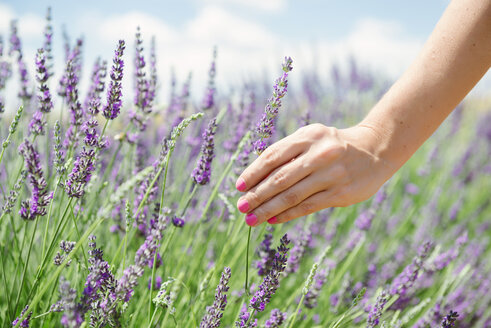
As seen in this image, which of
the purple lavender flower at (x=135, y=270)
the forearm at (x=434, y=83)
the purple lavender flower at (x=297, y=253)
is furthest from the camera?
the purple lavender flower at (x=297, y=253)

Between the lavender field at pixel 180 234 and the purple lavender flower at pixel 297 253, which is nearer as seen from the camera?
the lavender field at pixel 180 234

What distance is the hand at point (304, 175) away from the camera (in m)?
1.12

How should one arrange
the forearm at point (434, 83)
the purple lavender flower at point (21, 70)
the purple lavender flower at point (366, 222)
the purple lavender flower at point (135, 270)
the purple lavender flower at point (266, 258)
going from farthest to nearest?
the purple lavender flower at point (366, 222)
the purple lavender flower at point (21, 70)
the purple lavender flower at point (266, 258)
the forearm at point (434, 83)
the purple lavender flower at point (135, 270)

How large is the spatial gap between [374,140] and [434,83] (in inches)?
10.5

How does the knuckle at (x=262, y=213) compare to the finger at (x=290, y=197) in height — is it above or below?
below

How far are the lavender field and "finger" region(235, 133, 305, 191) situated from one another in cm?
7

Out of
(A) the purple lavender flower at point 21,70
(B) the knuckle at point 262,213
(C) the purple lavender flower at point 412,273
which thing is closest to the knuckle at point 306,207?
(B) the knuckle at point 262,213

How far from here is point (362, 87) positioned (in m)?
6.23

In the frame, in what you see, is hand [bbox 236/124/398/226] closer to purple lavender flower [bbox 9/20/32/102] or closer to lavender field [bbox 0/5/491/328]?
lavender field [bbox 0/5/491/328]

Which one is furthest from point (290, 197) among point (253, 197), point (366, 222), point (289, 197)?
point (366, 222)

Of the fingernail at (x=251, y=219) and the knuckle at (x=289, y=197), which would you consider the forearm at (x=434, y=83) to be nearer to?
the knuckle at (x=289, y=197)

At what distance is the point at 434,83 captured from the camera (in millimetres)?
1271

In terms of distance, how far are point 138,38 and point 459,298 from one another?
2.07 metres

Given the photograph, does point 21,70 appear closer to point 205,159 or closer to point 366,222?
point 205,159
